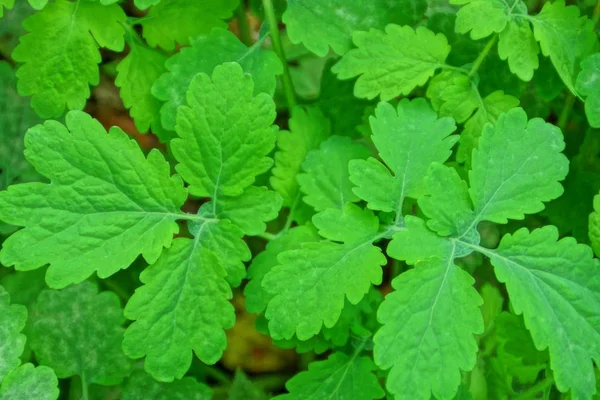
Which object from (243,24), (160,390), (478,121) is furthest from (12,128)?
(478,121)

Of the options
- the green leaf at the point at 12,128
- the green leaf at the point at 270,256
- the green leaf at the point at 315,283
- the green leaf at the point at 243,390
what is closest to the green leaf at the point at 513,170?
the green leaf at the point at 315,283

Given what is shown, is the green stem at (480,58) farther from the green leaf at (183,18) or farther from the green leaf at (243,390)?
the green leaf at (243,390)

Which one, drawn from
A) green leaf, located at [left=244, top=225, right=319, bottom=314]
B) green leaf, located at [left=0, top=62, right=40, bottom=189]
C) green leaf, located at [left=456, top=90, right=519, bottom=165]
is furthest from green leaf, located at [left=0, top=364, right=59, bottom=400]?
green leaf, located at [left=456, top=90, right=519, bottom=165]

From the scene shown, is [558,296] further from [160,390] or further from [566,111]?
[160,390]

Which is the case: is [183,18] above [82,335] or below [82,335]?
above

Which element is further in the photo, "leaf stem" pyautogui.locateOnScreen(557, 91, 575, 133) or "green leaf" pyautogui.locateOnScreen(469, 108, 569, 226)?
"leaf stem" pyautogui.locateOnScreen(557, 91, 575, 133)

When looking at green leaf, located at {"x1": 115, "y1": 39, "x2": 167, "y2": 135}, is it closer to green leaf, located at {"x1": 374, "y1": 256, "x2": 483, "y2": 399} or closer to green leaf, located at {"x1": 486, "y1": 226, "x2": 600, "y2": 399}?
green leaf, located at {"x1": 374, "y1": 256, "x2": 483, "y2": 399}
